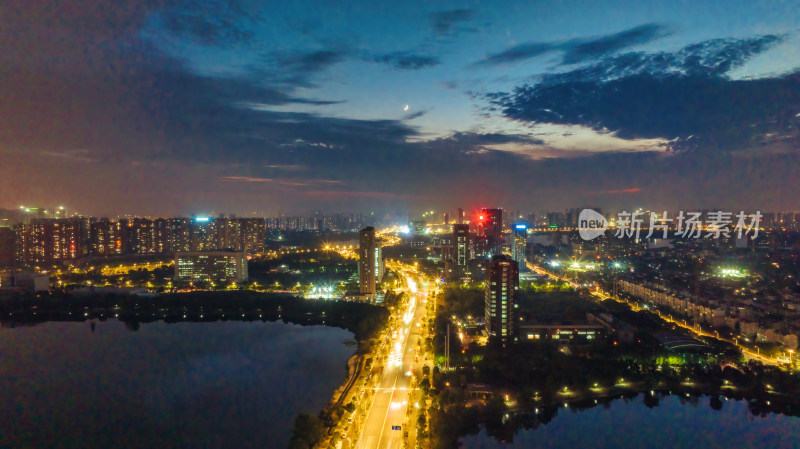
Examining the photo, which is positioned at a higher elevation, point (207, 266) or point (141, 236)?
point (141, 236)

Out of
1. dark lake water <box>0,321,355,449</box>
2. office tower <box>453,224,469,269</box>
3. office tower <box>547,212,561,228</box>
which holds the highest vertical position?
office tower <box>547,212,561,228</box>

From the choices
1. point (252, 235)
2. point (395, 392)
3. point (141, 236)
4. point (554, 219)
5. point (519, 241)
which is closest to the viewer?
point (395, 392)

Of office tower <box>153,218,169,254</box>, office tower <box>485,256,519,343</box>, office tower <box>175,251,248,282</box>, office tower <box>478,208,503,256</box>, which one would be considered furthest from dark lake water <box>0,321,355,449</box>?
office tower <box>153,218,169,254</box>

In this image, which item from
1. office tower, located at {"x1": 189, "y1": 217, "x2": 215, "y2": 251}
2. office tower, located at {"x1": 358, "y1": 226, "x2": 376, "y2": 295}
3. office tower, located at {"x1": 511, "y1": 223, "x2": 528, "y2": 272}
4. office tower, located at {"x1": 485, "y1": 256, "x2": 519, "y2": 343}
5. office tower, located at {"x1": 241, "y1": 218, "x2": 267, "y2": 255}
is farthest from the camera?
office tower, located at {"x1": 241, "y1": 218, "x2": 267, "y2": 255}

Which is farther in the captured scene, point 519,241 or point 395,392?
point 519,241

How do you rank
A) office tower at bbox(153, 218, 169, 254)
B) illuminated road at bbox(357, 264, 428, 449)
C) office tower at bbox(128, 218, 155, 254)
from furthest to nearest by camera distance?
1. office tower at bbox(153, 218, 169, 254)
2. office tower at bbox(128, 218, 155, 254)
3. illuminated road at bbox(357, 264, 428, 449)

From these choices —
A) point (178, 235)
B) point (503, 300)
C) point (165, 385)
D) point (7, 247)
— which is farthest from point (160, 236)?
point (503, 300)

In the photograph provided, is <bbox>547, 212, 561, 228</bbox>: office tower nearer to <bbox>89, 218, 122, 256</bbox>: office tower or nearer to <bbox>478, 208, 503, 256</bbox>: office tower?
<bbox>478, 208, 503, 256</bbox>: office tower

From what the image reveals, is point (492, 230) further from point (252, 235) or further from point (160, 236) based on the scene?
point (160, 236)

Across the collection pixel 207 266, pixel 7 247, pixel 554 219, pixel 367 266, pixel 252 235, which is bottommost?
pixel 207 266
